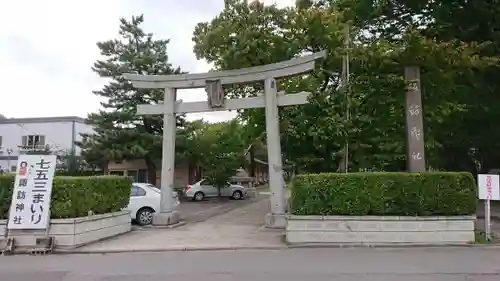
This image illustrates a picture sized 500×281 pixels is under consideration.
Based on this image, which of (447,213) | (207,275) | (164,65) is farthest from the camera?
(164,65)

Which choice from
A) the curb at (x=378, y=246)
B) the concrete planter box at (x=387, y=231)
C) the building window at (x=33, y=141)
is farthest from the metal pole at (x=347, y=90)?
the building window at (x=33, y=141)

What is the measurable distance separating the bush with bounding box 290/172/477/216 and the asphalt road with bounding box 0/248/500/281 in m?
1.05

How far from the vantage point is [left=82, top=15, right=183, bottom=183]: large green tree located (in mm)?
28094

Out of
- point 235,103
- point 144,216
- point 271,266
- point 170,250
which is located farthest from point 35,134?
point 271,266

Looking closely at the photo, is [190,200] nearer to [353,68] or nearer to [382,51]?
[353,68]

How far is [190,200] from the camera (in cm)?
3219

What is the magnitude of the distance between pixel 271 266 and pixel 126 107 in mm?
22109

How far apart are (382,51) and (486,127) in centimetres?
810

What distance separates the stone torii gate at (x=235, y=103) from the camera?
565 inches

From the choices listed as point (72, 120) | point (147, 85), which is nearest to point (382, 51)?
point (147, 85)

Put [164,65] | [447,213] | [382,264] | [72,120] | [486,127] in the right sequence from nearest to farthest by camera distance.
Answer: [382,264] < [447,213] < [486,127] < [164,65] < [72,120]

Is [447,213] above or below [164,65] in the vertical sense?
below

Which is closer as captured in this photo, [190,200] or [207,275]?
[207,275]

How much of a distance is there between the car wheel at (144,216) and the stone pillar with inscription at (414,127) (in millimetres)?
8604
